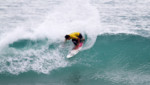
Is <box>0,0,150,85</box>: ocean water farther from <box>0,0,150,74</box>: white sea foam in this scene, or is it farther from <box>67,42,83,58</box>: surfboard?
<box>67,42,83,58</box>: surfboard

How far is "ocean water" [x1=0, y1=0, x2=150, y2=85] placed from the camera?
32.4 ft

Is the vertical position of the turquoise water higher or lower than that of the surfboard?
lower

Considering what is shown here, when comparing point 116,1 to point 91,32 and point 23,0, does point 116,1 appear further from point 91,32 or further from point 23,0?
point 23,0

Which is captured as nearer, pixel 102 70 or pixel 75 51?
pixel 102 70

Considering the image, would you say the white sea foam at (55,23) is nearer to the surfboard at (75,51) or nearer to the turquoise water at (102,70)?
the surfboard at (75,51)

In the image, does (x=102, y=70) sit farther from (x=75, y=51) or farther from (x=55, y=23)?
(x=55, y=23)

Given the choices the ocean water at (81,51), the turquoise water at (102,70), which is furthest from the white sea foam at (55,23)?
the turquoise water at (102,70)

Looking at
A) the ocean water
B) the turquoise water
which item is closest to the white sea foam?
the ocean water

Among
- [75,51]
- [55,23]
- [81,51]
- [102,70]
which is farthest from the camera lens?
[55,23]

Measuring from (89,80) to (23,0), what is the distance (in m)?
17.6

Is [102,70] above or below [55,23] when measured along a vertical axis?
below

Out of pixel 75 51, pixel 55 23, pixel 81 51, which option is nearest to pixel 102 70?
pixel 81 51

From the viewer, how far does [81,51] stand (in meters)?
11.8

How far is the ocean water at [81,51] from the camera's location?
32.4 ft
